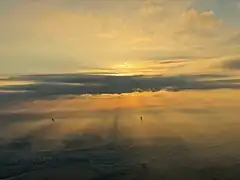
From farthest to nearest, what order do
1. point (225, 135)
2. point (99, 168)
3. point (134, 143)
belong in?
point (225, 135)
point (134, 143)
point (99, 168)

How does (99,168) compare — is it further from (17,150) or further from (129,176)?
(17,150)

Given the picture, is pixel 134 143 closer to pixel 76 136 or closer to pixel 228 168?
pixel 76 136

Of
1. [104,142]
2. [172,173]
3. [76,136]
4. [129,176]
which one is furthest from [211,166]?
[76,136]

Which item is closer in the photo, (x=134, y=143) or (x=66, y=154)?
(x=66, y=154)

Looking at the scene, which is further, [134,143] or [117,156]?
[134,143]

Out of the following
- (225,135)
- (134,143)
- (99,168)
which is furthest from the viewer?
(225,135)

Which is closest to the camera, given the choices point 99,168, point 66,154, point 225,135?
point 99,168

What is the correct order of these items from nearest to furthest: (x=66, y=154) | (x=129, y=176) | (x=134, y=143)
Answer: (x=129, y=176)
(x=66, y=154)
(x=134, y=143)

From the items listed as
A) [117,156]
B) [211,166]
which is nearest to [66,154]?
[117,156]

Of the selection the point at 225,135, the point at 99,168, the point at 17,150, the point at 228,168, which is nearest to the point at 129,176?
the point at 99,168
